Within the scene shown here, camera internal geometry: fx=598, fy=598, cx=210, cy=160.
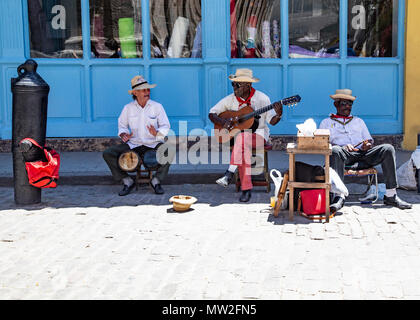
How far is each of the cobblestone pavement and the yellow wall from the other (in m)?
2.90

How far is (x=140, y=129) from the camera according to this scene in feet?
24.2

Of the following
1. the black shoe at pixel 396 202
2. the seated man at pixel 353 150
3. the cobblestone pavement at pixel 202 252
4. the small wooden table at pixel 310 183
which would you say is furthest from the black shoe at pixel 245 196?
the black shoe at pixel 396 202

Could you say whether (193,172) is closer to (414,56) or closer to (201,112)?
(201,112)

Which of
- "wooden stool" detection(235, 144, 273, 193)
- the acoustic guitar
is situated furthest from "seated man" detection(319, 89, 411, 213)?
"wooden stool" detection(235, 144, 273, 193)

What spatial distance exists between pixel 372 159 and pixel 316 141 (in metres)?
1.03

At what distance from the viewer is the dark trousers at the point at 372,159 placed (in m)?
6.30

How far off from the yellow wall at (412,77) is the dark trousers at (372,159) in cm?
318

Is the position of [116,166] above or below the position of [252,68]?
below

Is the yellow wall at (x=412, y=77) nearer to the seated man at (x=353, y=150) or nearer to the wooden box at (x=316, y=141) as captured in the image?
the seated man at (x=353, y=150)

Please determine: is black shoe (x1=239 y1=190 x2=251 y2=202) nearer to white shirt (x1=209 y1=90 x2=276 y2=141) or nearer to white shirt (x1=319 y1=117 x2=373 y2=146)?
white shirt (x1=209 y1=90 x2=276 y2=141)

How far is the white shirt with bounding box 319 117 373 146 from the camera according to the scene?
6754 mm

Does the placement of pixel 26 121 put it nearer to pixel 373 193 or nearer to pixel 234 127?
pixel 234 127

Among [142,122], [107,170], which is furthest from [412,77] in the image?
[107,170]
